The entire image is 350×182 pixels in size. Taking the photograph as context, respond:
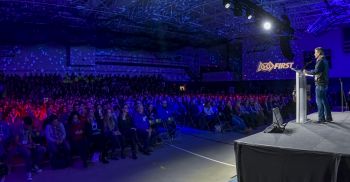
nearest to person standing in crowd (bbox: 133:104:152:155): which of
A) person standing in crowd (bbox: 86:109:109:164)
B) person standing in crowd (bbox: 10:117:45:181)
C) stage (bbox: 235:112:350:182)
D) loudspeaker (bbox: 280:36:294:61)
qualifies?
person standing in crowd (bbox: 86:109:109:164)

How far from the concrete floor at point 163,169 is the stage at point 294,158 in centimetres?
181

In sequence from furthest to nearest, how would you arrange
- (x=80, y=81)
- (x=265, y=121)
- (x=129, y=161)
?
1. (x=80, y=81)
2. (x=265, y=121)
3. (x=129, y=161)

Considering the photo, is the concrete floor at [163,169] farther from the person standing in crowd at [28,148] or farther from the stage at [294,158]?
the stage at [294,158]

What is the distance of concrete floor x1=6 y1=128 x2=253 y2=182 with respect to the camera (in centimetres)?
524

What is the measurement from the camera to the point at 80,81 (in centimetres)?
1619

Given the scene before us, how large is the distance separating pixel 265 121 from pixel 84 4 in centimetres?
844

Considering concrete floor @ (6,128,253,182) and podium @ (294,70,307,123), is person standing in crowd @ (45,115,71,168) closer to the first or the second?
concrete floor @ (6,128,253,182)

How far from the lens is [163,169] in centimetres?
579

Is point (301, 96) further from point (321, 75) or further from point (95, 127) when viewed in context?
point (95, 127)

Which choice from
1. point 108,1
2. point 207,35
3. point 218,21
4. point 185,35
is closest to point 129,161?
point 108,1

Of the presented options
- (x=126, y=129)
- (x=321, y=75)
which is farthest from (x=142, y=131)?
(x=321, y=75)

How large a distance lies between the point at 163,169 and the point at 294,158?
3221 mm

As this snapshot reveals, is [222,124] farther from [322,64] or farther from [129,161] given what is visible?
[322,64]

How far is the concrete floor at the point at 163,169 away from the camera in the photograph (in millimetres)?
5242
